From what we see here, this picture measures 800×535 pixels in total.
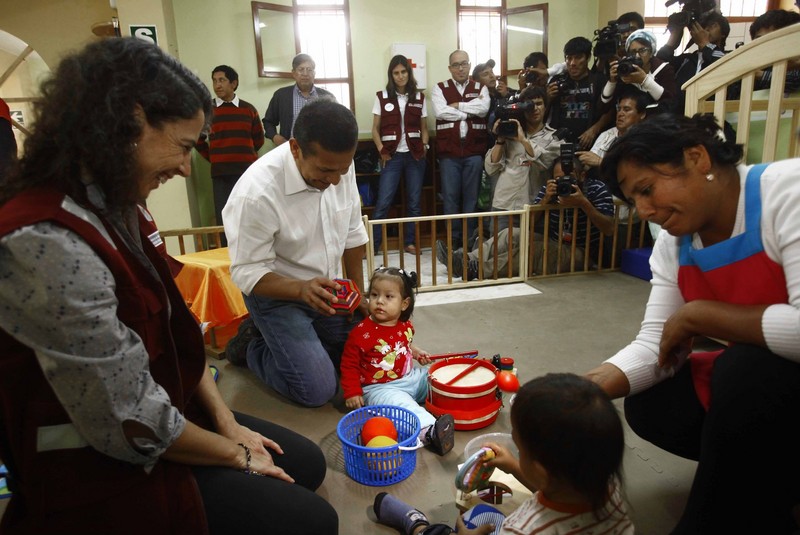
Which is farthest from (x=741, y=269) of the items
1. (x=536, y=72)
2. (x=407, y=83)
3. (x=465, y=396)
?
(x=407, y=83)

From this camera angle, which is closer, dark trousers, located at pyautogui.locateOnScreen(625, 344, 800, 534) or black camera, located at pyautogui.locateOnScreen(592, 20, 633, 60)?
dark trousers, located at pyautogui.locateOnScreen(625, 344, 800, 534)

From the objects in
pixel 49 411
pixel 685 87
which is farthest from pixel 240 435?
pixel 685 87

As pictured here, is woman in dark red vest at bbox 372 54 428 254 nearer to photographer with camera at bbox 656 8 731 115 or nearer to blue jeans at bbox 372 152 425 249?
blue jeans at bbox 372 152 425 249

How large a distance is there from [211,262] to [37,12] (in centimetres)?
418

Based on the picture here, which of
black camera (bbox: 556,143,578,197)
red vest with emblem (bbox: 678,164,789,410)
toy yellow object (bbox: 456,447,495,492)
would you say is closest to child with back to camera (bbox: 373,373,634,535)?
toy yellow object (bbox: 456,447,495,492)

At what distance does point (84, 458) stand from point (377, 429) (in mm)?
904

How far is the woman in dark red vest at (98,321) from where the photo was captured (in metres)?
0.75

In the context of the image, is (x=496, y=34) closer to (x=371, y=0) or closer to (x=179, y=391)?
(x=371, y=0)

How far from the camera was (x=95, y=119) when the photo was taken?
80 centimetres

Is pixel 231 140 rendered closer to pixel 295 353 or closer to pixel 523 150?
pixel 523 150

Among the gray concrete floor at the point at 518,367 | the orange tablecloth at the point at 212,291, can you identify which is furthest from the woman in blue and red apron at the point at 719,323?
the orange tablecloth at the point at 212,291

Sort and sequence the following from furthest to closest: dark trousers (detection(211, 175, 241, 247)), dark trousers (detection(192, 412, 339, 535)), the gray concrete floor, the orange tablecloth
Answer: dark trousers (detection(211, 175, 241, 247))
the orange tablecloth
the gray concrete floor
dark trousers (detection(192, 412, 339, 535))

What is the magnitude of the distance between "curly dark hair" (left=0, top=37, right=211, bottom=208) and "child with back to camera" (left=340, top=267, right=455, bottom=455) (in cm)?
116

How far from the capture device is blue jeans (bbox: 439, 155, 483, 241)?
457 centimetres
